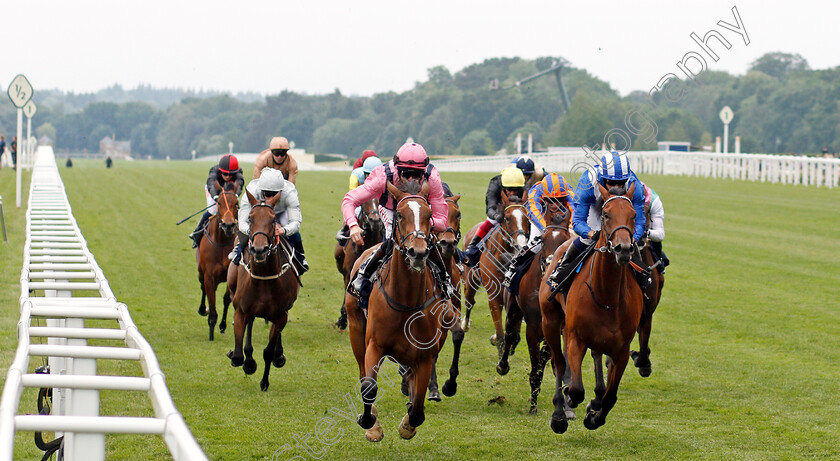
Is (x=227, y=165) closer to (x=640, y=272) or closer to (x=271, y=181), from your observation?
(x=271, y=181)

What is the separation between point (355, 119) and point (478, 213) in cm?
6762

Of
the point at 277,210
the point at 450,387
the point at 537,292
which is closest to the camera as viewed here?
the point at 450,387

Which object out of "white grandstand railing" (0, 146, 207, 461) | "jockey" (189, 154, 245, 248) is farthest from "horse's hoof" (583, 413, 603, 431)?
"jockey" (189, 154, 245, 248)

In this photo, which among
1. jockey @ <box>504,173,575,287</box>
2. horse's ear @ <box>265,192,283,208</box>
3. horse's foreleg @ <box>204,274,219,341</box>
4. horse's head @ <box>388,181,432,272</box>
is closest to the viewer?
horse's head @ <box>388,181,432,272</box>

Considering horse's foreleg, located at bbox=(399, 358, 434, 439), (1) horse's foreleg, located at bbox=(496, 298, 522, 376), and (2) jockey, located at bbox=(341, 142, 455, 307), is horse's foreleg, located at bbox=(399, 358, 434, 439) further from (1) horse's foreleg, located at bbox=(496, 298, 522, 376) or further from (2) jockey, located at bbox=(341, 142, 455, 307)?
(1) horse's foreleg, located at bbox=(496, 298, 522, 376)

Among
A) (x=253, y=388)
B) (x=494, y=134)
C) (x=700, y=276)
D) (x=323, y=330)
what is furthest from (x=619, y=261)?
(x=494, y=134)

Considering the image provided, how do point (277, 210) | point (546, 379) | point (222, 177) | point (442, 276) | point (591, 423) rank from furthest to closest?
point (222, 177) → point (546, 379) → point (277, 210) → point (591, 423) → point (442, 276)

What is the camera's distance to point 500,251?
10.4 m

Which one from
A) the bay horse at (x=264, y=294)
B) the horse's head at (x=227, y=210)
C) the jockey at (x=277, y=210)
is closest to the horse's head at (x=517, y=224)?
the jockey at (x=277, y=210)

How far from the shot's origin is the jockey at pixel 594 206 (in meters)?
7.32

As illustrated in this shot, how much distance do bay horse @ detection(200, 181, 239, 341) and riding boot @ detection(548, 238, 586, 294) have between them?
191 inches

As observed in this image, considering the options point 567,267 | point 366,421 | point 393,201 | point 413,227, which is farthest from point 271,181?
point 413,227

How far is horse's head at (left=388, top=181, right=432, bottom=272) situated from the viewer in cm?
638

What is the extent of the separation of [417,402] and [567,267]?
1.75 metres
